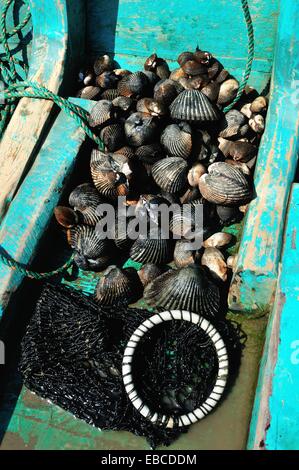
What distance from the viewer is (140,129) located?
3955 mm

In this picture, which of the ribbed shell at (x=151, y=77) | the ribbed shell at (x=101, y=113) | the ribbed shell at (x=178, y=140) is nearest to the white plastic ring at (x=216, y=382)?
the ribbed shell at (x=178, y=140)

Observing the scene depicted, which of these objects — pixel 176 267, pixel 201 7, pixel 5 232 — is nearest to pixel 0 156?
pixel 5 232

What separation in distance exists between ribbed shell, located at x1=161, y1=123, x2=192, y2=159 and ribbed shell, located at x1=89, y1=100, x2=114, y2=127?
41 centimetres

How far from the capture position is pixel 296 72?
12.5ft

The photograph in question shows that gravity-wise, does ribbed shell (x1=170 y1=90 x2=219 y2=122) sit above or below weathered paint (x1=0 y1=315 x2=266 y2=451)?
above

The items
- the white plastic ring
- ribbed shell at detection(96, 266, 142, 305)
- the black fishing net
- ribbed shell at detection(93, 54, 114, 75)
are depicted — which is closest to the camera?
the white plastic ring

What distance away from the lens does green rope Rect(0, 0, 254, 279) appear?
142 inches

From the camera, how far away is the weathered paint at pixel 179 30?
13.8 feet

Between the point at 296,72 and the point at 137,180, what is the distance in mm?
1256

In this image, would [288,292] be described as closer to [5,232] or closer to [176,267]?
[176,267]

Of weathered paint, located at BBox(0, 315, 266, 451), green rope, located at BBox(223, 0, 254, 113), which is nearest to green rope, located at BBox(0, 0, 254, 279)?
green rope, located at BBox(223, 0, 254, 113)

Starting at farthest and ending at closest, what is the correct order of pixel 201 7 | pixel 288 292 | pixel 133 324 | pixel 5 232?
1. pixel 201 7
2. pixel 5 232
3. pixel 133 324
4. pixel 288 292

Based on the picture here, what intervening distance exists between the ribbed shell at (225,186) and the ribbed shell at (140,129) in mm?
512

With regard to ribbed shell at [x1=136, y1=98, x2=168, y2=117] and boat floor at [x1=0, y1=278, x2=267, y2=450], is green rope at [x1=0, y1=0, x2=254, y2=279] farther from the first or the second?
boat floor at [x1=0, y1=278, x2=267, y2=450]
